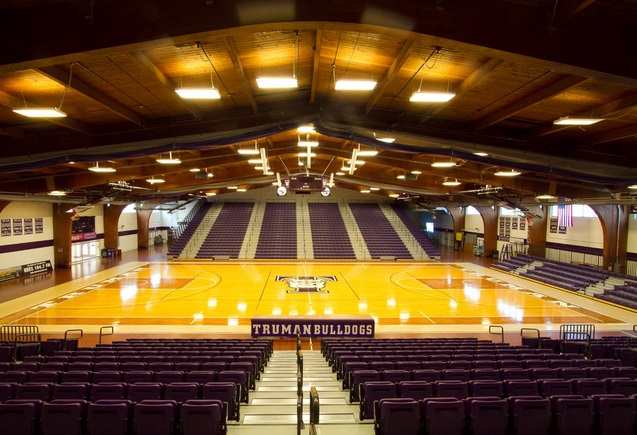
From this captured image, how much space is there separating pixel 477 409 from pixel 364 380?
7.29 feet

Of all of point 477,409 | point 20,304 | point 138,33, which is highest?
point 138,33

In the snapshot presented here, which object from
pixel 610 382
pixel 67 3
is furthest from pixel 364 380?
pixel 67 3

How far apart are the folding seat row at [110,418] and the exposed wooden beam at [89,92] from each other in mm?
5546

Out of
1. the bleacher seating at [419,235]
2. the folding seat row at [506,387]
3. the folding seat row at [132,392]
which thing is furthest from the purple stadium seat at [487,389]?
the bleacher seating at [419,235]

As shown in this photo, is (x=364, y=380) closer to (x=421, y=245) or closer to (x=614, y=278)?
(x=614, y=278)

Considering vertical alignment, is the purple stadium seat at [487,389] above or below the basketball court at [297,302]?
above

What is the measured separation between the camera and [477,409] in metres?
5.20

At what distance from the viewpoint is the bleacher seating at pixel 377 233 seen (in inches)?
1416

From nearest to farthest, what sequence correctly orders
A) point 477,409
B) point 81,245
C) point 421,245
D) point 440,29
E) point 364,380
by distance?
point 477,409
point 440,29
point 364,380
point 81,245
point 421,245

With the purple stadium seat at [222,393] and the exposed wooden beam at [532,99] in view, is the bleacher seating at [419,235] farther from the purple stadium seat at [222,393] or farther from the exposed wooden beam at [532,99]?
the purple stadium seat at [222,393]

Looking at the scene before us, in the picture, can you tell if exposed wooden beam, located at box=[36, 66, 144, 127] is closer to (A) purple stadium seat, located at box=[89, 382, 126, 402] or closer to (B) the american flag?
(A) purple stadium seat, located at box=[89, 382, 126, 402]

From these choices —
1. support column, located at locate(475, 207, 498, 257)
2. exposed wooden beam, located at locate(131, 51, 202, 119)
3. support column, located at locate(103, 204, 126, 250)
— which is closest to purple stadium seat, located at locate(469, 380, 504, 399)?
exposed wooden beam, located at locate(131, 51, 202, 119)

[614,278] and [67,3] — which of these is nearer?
[67,3]

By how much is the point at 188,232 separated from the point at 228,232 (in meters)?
3.75
